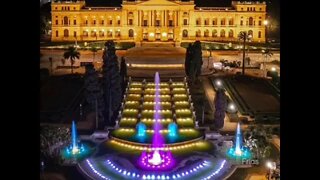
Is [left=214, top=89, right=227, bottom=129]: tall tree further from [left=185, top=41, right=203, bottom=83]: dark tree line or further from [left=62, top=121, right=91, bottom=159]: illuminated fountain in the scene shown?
[left=185, top=41, right=203, bottom=83]: dark tree line

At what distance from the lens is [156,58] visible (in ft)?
229

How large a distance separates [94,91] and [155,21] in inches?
2127

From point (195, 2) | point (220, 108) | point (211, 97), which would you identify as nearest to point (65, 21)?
point (195, 2)

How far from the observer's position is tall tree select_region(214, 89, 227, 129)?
121 ft

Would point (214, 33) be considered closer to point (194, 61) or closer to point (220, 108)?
point (194, 61)

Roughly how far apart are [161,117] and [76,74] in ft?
60.1

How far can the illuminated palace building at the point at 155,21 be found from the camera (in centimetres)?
8906

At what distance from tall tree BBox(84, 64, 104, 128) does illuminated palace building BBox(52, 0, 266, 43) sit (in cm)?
5074

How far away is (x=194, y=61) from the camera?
164 ft

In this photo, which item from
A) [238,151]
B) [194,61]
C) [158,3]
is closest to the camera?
[238,151]

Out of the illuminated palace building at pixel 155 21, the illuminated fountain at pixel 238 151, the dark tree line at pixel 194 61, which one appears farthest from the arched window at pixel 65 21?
the illuminated fountain at pixel 238 151

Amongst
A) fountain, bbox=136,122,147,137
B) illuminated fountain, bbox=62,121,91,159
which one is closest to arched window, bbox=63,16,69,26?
fountain, bbox=136,122,147,137

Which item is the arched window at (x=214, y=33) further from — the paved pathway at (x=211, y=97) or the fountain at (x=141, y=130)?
the fountain at (x=141, y=130)
